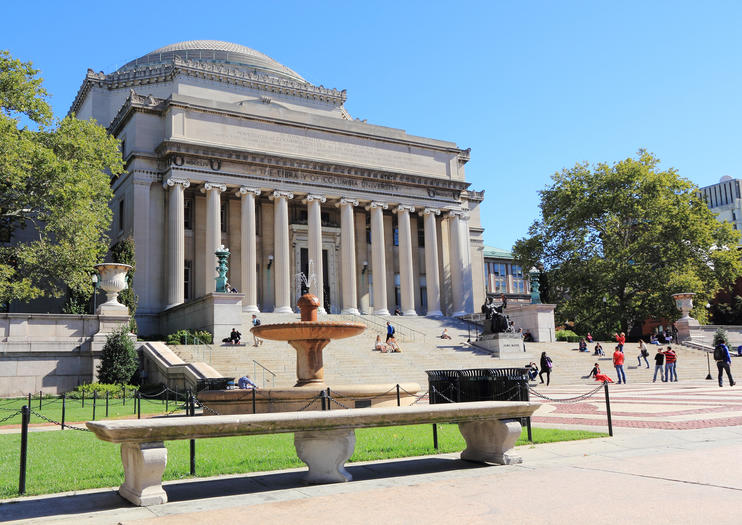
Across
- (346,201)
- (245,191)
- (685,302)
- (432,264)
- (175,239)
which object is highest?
(245,191)

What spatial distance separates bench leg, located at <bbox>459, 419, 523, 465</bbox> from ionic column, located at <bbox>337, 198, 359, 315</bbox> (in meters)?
36.5

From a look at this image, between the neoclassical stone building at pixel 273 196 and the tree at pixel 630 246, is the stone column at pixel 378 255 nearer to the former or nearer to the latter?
the neoclassical stone building at pixel 273 196

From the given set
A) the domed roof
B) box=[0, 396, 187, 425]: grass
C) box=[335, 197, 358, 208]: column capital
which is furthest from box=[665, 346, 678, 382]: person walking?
the domed roof

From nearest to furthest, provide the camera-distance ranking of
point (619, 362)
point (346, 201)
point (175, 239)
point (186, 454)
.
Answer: point (186, 454)
point (619, 362)
point (175, 239)
point (346, 201)

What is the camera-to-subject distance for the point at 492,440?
29.9 ft

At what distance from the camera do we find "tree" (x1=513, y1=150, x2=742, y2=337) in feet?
154

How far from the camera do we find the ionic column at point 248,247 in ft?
140

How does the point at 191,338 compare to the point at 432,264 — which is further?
the point at 432,264

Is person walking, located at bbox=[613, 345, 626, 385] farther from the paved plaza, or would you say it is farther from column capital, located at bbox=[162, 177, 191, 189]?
column capital, located at bbox=[162, 177, 191, 189]

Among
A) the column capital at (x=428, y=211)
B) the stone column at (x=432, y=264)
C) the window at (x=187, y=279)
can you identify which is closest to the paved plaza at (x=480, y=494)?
the window at (x=187, y=279)

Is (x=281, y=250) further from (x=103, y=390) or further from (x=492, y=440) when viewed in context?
(x=492, y=440)

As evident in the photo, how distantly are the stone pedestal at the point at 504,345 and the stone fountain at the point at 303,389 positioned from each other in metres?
17.1

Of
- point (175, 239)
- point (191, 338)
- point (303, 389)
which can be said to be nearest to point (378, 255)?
point (175, 239)

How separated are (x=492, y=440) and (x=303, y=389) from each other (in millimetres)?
7798
